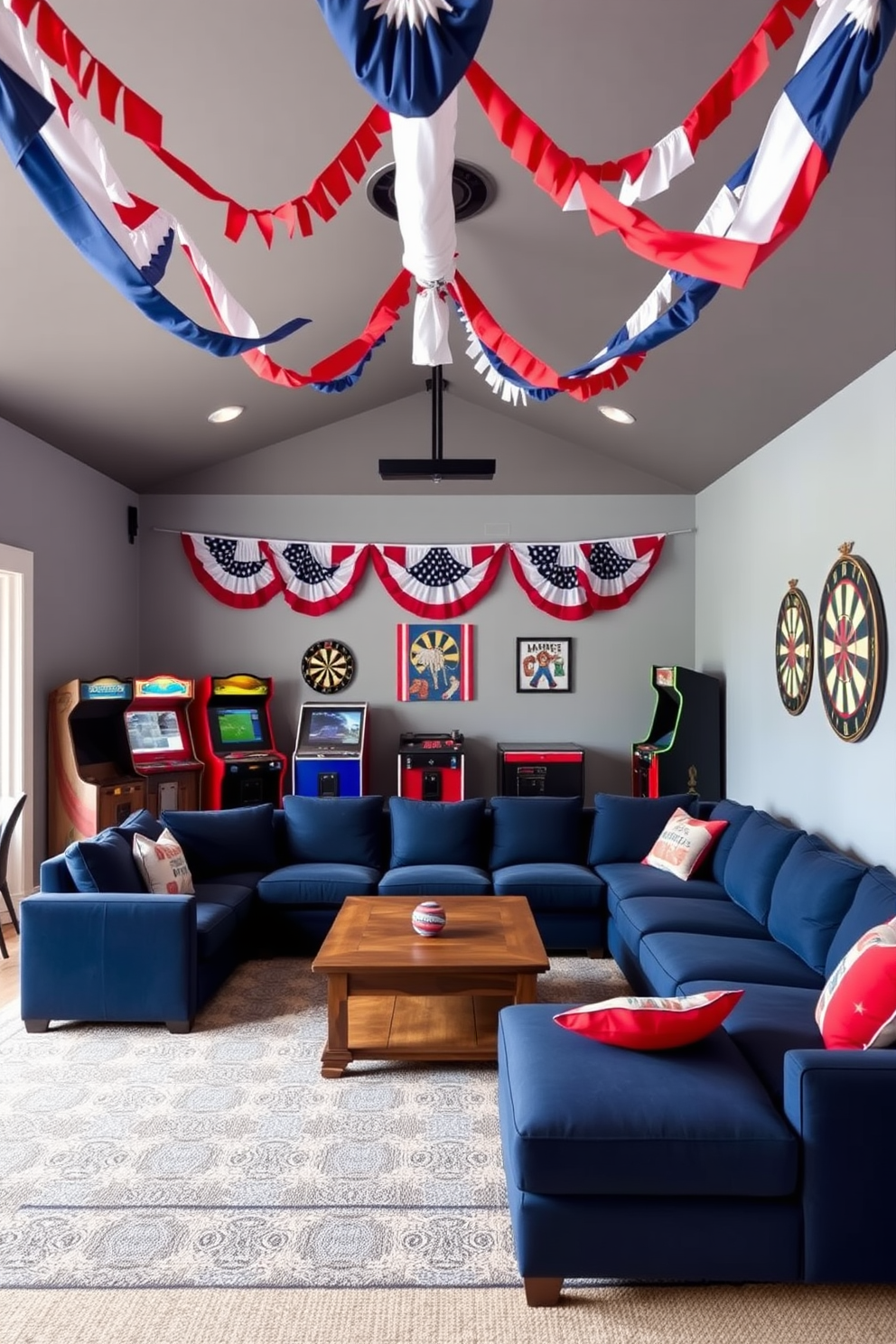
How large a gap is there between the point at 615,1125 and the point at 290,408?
5654 millimetres

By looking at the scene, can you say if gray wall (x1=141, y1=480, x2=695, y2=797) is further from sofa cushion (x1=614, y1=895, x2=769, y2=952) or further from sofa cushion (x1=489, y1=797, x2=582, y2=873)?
sofa cushion (x1=614, y1=895, x2=769, y2=952)

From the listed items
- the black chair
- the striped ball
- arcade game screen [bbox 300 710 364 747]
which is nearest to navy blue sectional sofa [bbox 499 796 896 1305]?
the striped ball

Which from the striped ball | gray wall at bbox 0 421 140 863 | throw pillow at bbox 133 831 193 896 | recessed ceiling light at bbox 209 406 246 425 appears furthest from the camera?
recessed ceiling light at bbox 209 406 246 425

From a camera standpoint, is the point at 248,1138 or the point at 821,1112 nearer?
the point at 821,1112

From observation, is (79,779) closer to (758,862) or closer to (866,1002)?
(758,862)

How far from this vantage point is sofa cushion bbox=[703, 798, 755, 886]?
4574 mm

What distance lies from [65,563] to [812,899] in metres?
4.95

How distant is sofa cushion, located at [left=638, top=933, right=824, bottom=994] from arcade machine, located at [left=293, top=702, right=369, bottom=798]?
3.38 meters

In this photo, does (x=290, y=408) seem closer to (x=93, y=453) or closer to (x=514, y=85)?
(x=93, y=453)

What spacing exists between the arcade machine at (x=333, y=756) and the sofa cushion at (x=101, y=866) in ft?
8.55

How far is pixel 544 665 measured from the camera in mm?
7332

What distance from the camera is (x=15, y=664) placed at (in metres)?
5.43

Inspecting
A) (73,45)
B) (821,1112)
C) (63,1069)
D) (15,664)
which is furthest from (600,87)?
(15,664)

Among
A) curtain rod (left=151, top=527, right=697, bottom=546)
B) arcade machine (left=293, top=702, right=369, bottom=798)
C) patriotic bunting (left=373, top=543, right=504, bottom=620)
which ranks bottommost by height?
arcade machine (left=293, top=702, right=369, bottom=798)
